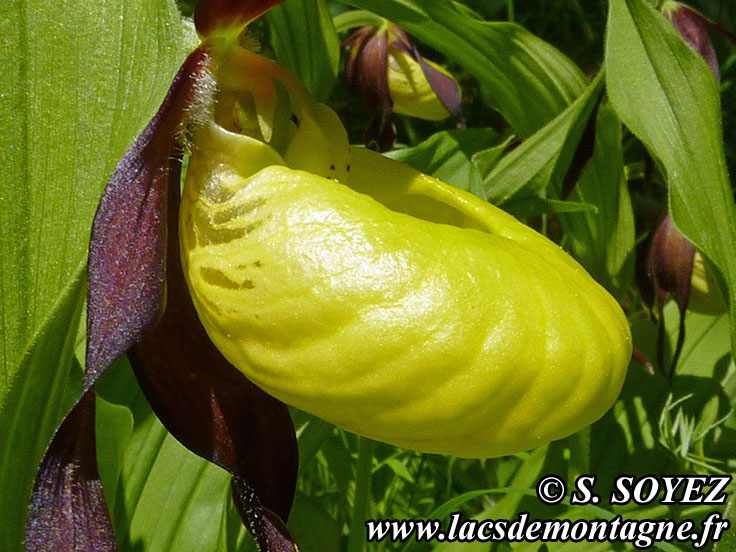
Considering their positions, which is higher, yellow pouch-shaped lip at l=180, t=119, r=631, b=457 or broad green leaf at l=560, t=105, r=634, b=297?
yellow pouch-shaped lip at l=180, t=119, r=631, b=457

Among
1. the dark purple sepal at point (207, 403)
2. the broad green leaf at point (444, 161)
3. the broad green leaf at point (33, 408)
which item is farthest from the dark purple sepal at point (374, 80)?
the broad green leaf at point (33, 408)

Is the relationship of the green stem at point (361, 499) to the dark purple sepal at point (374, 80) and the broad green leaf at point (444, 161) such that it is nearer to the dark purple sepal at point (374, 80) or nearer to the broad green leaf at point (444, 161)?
the broad green leaf at point (444, 161)

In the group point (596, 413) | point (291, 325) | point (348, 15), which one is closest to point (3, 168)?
point (291, 325)

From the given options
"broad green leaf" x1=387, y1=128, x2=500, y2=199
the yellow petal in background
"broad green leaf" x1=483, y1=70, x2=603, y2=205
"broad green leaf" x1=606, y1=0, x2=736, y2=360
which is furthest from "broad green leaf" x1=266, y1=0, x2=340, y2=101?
the yellow petal in background

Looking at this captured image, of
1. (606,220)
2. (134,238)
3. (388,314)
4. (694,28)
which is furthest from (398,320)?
(694,28)

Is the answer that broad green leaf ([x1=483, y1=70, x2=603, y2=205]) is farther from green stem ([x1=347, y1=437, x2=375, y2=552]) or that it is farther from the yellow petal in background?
the yellow petal in background

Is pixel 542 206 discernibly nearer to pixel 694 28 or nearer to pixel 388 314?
pixel 694 28

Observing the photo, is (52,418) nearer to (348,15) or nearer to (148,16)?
(148,16)
